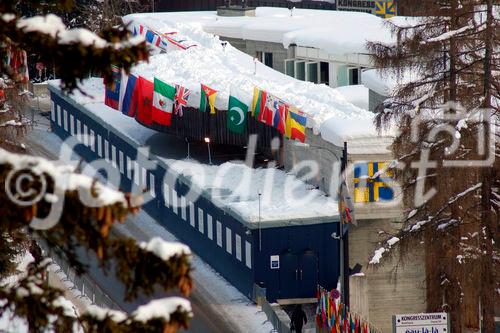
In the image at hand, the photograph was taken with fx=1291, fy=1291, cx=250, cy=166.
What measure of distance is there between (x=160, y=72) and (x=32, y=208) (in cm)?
4176

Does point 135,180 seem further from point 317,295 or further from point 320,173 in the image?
point 317,295

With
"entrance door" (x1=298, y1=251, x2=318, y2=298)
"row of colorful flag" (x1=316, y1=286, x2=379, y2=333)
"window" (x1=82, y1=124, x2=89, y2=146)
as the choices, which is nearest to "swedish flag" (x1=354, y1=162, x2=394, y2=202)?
"entrance door" (x1=298, y1=251, x2=318, y2=298)

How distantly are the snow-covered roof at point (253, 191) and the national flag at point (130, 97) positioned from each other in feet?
3.97

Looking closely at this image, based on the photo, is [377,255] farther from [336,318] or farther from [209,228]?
[209,228]

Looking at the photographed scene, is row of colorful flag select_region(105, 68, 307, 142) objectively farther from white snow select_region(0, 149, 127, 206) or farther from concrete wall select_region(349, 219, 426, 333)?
white snow select_region(0, 149, 127, 206)

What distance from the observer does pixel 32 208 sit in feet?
27.3

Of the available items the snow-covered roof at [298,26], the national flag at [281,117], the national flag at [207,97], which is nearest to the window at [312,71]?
the snow-covered roof at [298,26]

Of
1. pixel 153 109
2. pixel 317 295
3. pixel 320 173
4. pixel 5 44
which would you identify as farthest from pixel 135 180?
pixel 5 44

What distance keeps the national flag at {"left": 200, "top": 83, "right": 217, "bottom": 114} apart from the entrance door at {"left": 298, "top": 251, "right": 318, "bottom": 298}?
9413mm

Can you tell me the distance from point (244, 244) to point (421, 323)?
11.0 metres

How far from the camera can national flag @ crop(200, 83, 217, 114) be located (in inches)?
1690

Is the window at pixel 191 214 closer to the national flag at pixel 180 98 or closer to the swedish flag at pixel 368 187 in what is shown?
the national flag at pixel 180 98

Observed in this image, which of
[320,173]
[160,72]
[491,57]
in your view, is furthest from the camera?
[160,72]

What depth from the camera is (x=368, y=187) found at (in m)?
34.4
